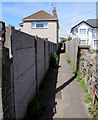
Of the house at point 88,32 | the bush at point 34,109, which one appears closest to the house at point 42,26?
the house at point 88,32

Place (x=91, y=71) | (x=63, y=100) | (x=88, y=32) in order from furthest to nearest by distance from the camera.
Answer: (x=88, y=32) → (x=91, y=71) → (x=63, y=100)

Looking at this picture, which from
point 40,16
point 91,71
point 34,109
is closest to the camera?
point 34,109

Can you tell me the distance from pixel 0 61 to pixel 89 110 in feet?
10.8

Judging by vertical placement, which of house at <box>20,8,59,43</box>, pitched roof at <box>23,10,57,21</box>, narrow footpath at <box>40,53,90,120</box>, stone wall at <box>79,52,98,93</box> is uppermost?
pitched roof at <box>23,10,57,21</box>

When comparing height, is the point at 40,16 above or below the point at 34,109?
above

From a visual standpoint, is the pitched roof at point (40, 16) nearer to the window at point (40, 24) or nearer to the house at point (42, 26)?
the house at point (42, 26)

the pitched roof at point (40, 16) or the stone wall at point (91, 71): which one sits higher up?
the pitched roof at point (40, 16)

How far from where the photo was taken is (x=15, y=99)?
291 centimetres

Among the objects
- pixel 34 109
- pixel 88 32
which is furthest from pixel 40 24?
pixel 34 109

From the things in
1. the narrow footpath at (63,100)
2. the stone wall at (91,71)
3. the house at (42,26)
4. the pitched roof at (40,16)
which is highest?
the pitched roof at (40,16)

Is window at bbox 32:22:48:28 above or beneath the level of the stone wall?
above

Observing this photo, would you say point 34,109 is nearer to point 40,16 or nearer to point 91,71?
point 91,71

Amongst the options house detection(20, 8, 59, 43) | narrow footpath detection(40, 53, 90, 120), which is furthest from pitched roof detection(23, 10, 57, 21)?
narrow footpath detection(40, 53, 90, 120)

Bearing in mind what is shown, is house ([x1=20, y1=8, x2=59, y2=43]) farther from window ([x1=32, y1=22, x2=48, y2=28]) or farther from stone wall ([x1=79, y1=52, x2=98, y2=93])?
stone wall ([x1=79, y1=52, x2=98, y2=93])
